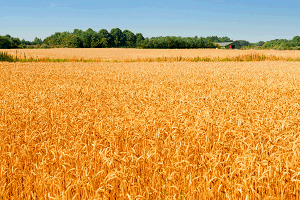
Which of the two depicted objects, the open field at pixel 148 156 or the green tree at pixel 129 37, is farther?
the green tree at pixel 129 37

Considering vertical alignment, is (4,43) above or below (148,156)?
above

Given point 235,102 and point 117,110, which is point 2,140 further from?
point 235,102

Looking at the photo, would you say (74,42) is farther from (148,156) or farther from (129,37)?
(148,156)

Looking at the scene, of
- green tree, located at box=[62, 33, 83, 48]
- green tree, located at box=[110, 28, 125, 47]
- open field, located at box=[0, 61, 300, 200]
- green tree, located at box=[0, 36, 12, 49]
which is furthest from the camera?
green tree, located at box=[110, 28, 125, 47]

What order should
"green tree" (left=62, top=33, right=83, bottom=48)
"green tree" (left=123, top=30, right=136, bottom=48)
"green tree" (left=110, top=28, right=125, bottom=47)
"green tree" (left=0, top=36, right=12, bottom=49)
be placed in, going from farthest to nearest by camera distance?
"green tree" (left=123, top=30, right=136, bottom=48), "green tree" (left=110, top=28, right=125, bottom=47), "green tree" (left=62, top=33, right=83, bottom=48), "green tree" (left=0, top=36, right=12, bottom=49)

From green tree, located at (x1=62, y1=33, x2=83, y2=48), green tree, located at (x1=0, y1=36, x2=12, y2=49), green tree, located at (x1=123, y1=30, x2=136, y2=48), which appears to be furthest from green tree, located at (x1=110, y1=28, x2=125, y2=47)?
green tree, located at (x1=0, y1=36, x2=12, y2=49)

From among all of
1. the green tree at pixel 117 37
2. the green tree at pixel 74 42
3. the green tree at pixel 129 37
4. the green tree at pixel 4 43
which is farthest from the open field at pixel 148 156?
the green tree at pixel 129 37

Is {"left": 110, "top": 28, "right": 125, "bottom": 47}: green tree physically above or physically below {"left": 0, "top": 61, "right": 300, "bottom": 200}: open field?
above

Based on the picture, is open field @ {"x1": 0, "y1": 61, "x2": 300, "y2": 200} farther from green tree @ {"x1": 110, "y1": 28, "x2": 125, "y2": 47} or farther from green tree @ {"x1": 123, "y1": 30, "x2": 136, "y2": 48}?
green tree @ {"x1": 123, "y1": 30, "x2": 136, "y2": 48}

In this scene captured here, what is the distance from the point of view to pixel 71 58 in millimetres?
36875

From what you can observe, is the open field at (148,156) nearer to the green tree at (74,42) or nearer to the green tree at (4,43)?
the green tree at (74,42)

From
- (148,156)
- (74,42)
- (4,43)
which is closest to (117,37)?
(74,42)

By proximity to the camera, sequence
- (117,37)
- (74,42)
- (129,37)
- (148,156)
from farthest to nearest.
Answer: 1. (129,37)
2. (117,37)
3. (74,42)
4. (148,156)

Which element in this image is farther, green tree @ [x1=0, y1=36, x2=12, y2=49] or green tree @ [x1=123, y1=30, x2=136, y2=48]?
green tree @ [x1=123, y1=30, x2=136, y2=48]
